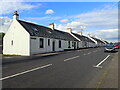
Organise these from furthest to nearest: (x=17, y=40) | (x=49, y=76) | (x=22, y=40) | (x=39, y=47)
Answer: (x=39, y=47) → (x=17, y=40) → (x=22, y=40) → (x=49, y=76)

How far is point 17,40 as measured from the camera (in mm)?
21453

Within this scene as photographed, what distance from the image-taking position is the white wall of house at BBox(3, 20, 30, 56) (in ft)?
67.3

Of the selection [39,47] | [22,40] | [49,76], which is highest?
[22,40]

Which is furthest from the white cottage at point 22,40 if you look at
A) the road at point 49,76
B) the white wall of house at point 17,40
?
the road at point 49,76

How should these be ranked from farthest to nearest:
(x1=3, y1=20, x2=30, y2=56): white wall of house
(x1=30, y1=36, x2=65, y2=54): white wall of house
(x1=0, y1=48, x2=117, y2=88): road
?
(x1=30, y1=36, x2=65, y2=54): white wall of house → (x1=3, y1=20, x2=30, y2=56): white wall of house → (x1=0, y1=48, x2=117, y2=88): road

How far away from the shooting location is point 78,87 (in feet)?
16.8

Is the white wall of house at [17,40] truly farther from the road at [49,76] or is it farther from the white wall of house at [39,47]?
the road at [49,76]

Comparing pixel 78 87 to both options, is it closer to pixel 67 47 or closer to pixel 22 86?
pixel 22 86

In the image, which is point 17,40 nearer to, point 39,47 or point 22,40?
point 22,40

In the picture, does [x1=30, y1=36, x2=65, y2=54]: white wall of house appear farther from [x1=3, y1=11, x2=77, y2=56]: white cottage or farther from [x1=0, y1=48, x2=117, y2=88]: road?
[x1=0, y1=48, x2=117, y2=88]: road

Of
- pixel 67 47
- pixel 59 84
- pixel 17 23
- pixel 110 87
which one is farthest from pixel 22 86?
pixel 67 47

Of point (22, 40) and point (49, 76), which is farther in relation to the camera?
point (22, 40)

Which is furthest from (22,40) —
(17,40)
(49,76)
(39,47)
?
(49,76)

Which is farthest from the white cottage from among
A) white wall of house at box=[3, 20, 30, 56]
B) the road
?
the road
